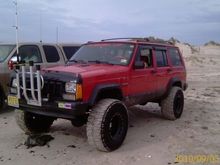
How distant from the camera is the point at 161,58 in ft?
29.3

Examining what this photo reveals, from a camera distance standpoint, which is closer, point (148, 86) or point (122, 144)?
point (122, 144)

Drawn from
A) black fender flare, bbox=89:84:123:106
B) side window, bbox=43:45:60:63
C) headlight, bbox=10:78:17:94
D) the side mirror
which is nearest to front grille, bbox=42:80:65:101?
black fender flare, bbox=89:84:123:106

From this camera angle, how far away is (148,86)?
814 cm

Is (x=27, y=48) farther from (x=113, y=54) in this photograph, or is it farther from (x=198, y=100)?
(x=198, y=100)

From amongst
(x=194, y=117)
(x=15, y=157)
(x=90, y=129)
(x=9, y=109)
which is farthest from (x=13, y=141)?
(x=194, y=117)

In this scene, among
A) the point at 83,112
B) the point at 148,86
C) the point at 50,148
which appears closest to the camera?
the point at 83,112

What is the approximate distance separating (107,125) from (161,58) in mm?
3116

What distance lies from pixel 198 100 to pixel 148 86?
4671 millimetres

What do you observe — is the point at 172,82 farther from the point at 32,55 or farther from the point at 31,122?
the point at 32,55

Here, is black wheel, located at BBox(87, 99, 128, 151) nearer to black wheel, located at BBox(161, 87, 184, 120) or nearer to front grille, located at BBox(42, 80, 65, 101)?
front grille, located at BBox(42, 80, 65, 101)

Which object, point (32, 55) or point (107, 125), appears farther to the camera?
point (32, 55)

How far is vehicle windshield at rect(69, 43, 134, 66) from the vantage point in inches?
296

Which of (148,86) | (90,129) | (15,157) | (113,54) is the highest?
(113,54)

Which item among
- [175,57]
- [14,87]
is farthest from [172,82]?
[14,87]
